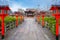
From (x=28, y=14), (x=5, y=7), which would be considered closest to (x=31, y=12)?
(x=28, y=14)

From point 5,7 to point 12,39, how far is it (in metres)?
2.54

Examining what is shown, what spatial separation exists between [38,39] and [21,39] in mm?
1310

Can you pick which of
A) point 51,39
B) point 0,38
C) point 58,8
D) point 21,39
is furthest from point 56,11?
point 0,38

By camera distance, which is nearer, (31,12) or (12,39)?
(12,39)

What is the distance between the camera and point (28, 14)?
8275 centimetres

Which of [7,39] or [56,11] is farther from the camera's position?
[7,39]

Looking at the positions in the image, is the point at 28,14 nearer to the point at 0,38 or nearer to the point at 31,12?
the point at 31,12

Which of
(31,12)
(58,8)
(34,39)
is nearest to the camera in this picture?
(58,8)

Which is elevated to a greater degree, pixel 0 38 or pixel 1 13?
pixel 1 13

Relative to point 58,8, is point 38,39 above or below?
below

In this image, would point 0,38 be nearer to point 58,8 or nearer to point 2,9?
point 2,9

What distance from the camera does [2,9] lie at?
557 inches

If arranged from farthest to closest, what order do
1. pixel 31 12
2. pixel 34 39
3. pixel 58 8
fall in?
pixel 31 12 < pixel 34 39 < pixel 58 8

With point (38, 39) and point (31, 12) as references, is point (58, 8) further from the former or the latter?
point (31, 12)
